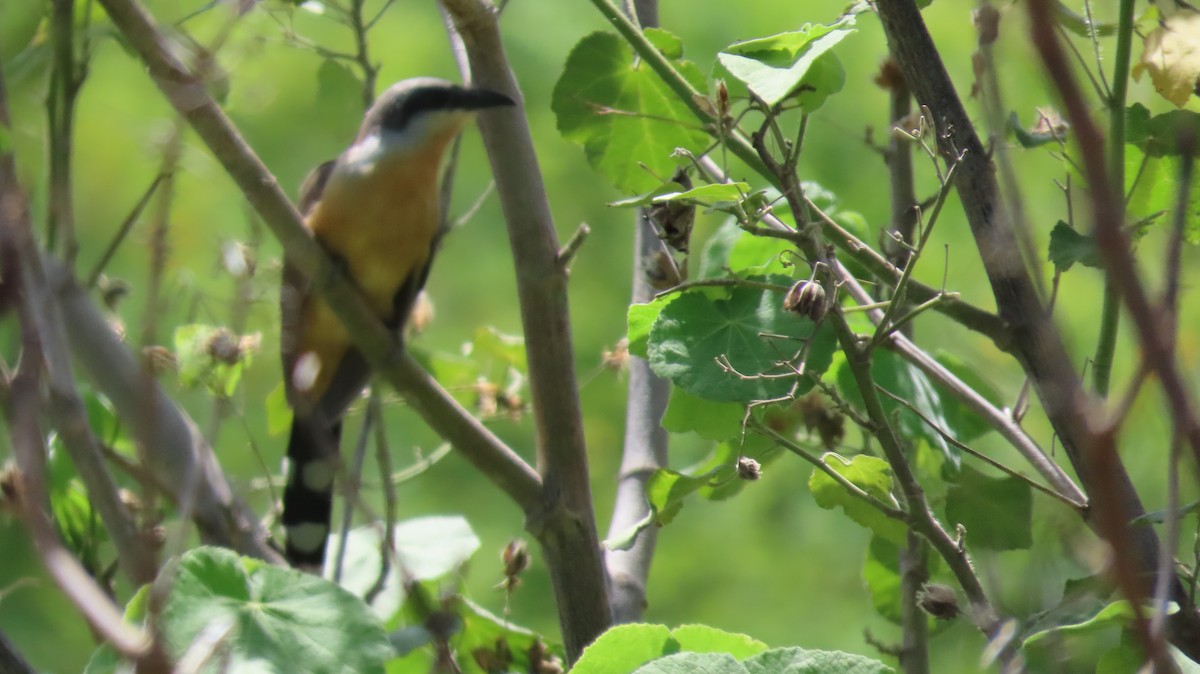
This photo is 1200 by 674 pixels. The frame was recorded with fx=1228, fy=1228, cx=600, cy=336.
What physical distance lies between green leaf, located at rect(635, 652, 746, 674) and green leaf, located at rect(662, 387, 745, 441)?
0.40 metres

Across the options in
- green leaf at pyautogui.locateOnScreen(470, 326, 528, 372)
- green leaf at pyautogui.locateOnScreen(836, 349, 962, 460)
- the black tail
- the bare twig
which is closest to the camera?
green leaf at pyautogui.locateOnScreen(836, 349, 962, 460)

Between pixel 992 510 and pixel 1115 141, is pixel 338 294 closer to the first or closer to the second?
pixel 992 510

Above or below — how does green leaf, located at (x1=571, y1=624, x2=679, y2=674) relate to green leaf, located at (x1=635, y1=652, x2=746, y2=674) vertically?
below

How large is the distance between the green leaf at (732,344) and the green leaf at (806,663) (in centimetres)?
29

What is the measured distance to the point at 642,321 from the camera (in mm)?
1441

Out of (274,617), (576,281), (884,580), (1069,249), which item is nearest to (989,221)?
(1069,249)

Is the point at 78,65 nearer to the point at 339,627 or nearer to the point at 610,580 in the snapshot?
the point at 339,627

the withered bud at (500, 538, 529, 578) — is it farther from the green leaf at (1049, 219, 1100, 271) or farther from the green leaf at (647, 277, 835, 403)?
the green leaf at (1049, 219, 1100, 271)

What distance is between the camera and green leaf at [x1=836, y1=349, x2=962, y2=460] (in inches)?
58.1

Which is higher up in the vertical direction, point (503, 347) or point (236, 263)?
point (236, 263)

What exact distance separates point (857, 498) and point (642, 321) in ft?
1.06

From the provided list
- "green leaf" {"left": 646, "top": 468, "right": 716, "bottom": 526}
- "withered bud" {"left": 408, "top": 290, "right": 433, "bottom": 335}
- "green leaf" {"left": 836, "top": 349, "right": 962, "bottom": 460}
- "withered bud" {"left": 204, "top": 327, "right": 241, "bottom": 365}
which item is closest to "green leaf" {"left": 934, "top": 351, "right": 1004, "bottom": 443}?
"green leaf" {"left": 836, "top": 349, "right": 962, "bottom": 460}

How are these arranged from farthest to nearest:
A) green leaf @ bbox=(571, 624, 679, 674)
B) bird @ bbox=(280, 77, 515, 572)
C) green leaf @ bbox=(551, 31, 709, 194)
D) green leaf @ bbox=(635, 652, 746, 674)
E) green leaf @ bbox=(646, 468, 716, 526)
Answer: bird @ bbox=(280, 77, 515, 572), green leaf @ bbox=(551, 31, 709, 194), green leaf @ bbox=(646, 468, 716, 526), green leaf @ bbox=(571, 624, 679, 674), green leaf @ bbox=(635, 652, 746, 674)

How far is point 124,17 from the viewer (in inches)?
54.7
